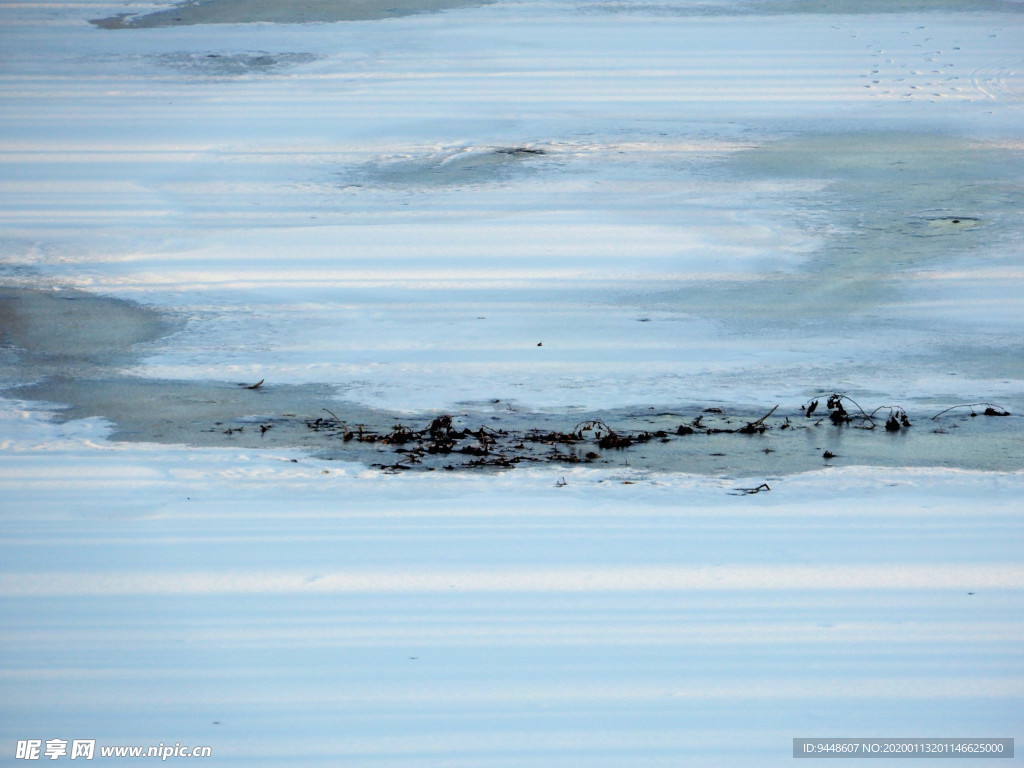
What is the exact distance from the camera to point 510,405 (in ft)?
16.3

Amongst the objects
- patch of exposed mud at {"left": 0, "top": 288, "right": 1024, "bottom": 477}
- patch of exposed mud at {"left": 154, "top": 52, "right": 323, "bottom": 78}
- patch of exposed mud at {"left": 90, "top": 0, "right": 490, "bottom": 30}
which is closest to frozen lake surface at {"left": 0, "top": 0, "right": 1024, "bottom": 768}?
patch of exposed mud at {"left": 0, "top": 288, "right": 1024, "bottom": 477}

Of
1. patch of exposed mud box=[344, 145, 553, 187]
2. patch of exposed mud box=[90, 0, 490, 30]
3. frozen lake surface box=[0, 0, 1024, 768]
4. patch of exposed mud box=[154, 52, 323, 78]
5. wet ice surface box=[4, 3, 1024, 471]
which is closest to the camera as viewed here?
frozen lake surface box=[0, 0, 1024, 768]

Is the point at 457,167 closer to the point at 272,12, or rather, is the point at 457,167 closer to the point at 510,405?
the point at 510,405

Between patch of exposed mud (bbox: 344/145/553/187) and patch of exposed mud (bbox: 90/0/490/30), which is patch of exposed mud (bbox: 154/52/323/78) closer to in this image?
patch of exposed mud (bbox: 90/0/490/30)

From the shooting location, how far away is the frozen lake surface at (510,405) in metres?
3.06

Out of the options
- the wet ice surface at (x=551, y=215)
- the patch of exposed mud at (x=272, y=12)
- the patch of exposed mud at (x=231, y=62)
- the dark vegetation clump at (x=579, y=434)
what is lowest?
the dark vegetation clump at (x=579, y=434)

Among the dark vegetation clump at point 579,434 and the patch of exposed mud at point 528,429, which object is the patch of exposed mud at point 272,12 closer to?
the patch of exposed mud at point 528,429

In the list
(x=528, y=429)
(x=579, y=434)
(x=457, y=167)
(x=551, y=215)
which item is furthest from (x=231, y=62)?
Answer: (x=579, y=434)

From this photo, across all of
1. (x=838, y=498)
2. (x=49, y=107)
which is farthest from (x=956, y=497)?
(x=49, y=107)

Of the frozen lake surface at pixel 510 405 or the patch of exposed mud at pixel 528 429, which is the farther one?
the patch of exposed mud at pixel 528 429

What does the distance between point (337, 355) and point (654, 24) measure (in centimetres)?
830

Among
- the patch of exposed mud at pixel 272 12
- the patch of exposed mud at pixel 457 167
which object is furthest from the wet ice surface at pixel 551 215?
the patch of exposed mud at pixel 272 12

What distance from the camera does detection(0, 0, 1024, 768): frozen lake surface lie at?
10.0 ft

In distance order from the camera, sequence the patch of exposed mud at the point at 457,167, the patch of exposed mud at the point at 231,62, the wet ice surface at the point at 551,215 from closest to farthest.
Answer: the wet ice surface at the point at 551,215 < the patch of exposed mud at the point at 457,167 < the patch of exposed mud at the point at 231,62
